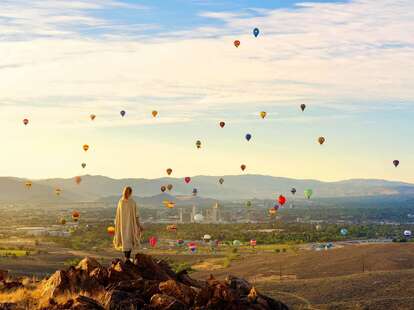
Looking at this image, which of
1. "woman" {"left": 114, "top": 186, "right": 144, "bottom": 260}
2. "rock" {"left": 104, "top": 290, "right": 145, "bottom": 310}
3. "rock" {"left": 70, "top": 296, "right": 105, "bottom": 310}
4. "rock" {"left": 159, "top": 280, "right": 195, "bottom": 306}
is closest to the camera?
"rock" {"left": 70, "top": 296, "right": 105, "bottom": 310}

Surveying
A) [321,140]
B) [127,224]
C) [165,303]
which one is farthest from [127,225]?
[321,140]

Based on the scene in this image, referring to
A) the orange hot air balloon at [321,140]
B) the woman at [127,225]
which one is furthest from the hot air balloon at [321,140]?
the woman at [127,225]

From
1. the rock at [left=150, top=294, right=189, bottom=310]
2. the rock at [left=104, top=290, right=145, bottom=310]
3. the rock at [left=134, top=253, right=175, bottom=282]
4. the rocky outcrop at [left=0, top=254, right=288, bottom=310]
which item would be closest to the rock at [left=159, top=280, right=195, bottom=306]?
the rocky outcrop at [left=0, top=254, right=288, bottom=310]

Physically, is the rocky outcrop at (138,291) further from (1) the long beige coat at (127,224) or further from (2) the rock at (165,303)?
(1) the long beige coat at (127,224)

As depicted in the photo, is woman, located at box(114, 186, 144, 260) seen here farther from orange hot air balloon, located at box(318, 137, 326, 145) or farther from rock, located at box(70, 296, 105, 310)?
orange hot air balloon, located at box(318, 137, 326, 145)

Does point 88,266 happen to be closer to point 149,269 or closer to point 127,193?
point 149,269

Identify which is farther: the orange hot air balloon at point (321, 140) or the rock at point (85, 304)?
the orange hot air balloon at point (321, 140)

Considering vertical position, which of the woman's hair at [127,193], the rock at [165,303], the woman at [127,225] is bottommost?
the rock at [165,303]
